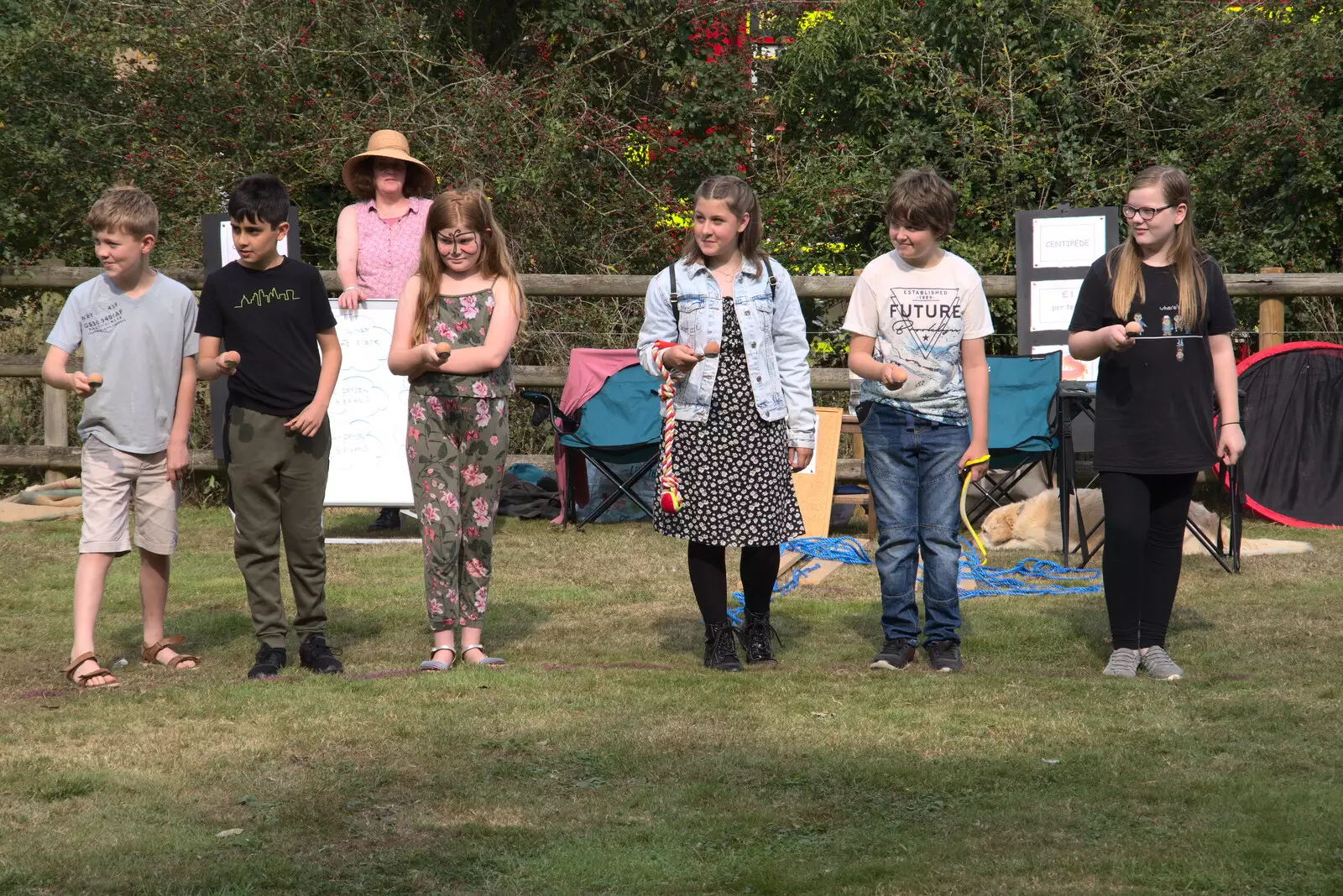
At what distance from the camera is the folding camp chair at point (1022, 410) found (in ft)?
26.2

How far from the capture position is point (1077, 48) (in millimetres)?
12305

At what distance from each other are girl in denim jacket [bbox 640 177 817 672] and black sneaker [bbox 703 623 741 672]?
0.15m

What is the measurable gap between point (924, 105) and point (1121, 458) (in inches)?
319

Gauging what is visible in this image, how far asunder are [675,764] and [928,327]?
5.77 ft

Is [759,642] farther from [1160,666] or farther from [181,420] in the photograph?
[181,420]

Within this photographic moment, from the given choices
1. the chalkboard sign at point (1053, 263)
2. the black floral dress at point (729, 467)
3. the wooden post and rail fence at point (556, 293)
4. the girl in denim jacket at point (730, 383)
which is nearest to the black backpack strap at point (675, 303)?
the girl in denim jacket at point (730, 383)

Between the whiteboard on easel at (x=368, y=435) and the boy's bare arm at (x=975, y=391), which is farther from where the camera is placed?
the whiteboard on easel at (x=368, y=435)

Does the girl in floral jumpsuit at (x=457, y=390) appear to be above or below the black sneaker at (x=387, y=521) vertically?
above

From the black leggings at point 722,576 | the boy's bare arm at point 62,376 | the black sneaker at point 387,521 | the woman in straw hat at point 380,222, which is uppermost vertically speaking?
the woman in straw hat at point 380,222

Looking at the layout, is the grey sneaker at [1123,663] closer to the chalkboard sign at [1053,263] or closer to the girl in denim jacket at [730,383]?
the girl in denim jacket at [730,383]

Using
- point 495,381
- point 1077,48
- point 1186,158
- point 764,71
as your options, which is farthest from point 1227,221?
point 495,381

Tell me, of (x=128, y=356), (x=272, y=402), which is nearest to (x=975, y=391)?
(x=272, y=402)

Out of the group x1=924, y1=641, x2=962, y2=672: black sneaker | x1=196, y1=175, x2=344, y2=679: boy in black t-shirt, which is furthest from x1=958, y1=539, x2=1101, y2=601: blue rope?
x1=196, y1=175, x2=344, y2=679: boy in black t-shirt

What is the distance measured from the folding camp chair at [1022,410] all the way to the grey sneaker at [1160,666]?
3007 millimetres
